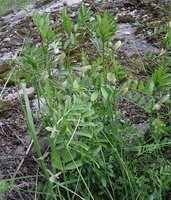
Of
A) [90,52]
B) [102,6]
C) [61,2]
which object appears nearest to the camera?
[90,52]

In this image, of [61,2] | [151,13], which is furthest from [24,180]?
[61,2]

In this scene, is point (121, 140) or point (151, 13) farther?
point (151, 13)

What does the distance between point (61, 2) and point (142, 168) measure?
1.79 meters

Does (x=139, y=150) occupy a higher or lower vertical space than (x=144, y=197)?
higher

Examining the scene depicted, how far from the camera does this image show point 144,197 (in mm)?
1395

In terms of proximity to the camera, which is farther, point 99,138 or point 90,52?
point 90,52

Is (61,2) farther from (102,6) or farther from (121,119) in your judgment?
(121,119)

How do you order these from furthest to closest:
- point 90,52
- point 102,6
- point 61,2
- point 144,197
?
point 61,2, point 102,6, point 90,52, point 144,197

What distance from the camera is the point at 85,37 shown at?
7.71ft

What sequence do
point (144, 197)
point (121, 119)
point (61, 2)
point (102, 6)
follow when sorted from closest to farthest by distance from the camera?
point (144, 197) → point (121, 119) → point (102, 6) → point (61, 2)

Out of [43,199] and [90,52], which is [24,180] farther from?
[90,52]

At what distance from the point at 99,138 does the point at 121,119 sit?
0.27m

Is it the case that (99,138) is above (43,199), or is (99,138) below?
above

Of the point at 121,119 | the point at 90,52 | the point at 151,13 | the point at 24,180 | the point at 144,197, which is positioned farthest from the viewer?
the point at 151,13
